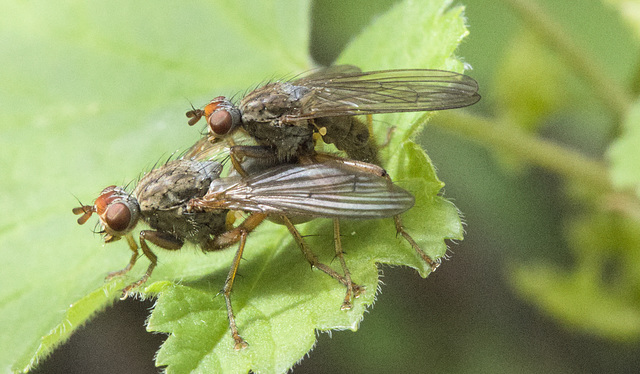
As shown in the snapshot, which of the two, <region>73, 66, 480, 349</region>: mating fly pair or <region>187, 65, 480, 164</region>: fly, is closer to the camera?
<region>73, 66, 480, 349</region>: mating fly pair

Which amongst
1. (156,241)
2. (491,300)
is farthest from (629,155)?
(491,300)

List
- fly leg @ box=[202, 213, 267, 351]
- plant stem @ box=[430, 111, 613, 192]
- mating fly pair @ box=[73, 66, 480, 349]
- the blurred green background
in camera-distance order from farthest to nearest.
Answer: the blurred green background
plant stem @ box=[430, 111, 613, 192]
mating fly pair @ box=[73, 66, 480, 349]
fly leg @ box=[202, 213, 267, 351]

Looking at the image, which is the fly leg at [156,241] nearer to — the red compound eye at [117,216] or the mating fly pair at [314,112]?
the red compound eye at [117,216]

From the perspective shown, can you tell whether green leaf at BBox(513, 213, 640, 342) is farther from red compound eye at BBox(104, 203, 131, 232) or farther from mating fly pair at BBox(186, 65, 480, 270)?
red compound eye at BBox(104, 203, 131, 232)

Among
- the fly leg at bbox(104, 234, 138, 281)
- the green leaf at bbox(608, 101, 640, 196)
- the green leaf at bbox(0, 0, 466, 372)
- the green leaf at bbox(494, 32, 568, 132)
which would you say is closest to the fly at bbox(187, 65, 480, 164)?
the green leaf at bbox(0, 0, 466, 372)

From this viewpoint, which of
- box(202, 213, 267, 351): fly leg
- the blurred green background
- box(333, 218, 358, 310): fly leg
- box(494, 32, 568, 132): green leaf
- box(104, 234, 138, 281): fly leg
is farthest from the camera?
box(494, 32, 568, 132): green leaf

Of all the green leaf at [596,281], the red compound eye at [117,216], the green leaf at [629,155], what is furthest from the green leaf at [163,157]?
the green leaf at [596,281]

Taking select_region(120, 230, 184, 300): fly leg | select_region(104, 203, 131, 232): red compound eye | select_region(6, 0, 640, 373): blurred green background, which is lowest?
select_region(6, 0, 640, 373): blurred green background
